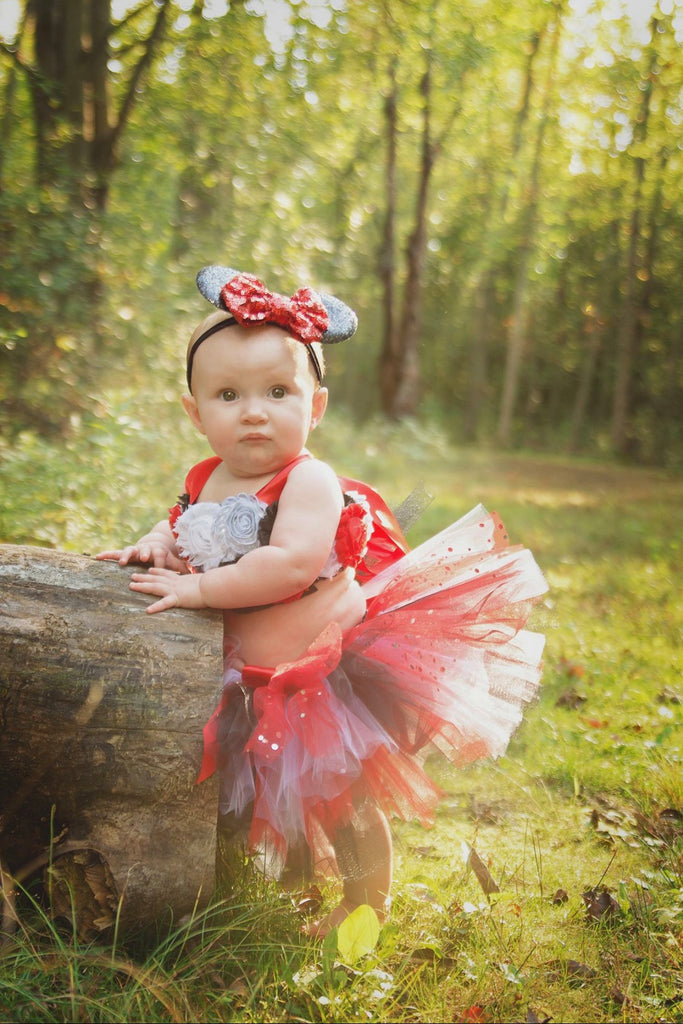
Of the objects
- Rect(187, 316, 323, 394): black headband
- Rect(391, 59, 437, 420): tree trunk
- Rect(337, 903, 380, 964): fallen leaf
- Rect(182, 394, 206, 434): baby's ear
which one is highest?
Rect(391, 59, 437, 420): tree trunk

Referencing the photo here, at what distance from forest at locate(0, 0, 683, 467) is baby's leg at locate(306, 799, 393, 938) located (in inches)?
142

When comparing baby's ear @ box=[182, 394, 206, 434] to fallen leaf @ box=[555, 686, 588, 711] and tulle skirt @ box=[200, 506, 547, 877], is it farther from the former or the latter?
fallen leaf @ box=[555, 686, 588, 711]

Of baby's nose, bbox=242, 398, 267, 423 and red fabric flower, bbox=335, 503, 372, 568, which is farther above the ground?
baby's nose, bbox=242, 398, 267, 423

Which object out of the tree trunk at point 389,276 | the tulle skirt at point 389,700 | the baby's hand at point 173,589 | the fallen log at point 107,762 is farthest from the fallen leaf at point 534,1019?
the tree trunk at point 389,276

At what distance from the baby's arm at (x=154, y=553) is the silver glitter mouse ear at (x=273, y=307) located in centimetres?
71

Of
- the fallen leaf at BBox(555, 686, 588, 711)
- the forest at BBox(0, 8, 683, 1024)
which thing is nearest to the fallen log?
the forest at BBox(0, 8, 683, 1024)

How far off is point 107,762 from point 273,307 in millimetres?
1256

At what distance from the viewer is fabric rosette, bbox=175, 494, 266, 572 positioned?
219 cm

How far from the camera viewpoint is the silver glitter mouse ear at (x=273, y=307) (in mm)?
2193

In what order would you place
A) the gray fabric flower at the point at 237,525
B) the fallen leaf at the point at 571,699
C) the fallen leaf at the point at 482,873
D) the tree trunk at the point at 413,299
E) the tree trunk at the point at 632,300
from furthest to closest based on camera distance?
the tree trunk at the point at 632,300 < the tree trunk at the point at 413,299 < the fallen leaf at the point at 571,699 < the fallen leaf at the point at 482,873 < the gray fabric flower at the point at 237,525

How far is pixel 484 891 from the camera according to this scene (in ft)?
7.97

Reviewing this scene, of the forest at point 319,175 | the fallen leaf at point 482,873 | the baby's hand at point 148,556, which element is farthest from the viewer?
the forest at point 319,175

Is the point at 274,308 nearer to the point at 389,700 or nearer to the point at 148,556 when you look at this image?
the point at 148,556

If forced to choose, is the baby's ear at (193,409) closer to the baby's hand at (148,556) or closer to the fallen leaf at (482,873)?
the baby's hand at (148,556)
